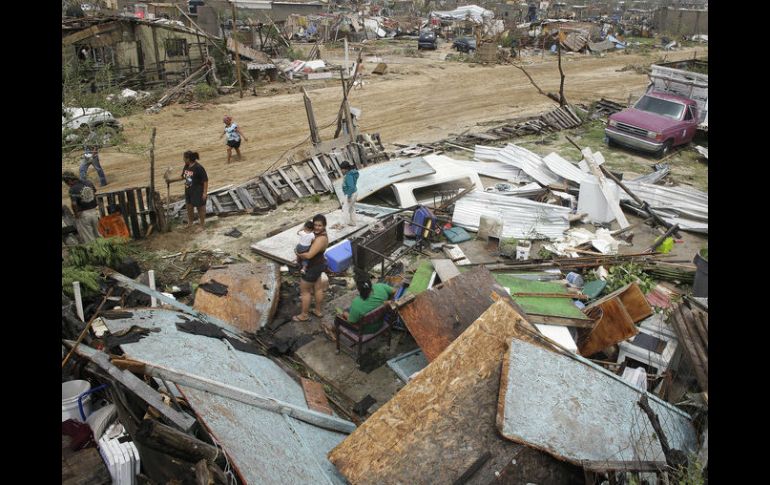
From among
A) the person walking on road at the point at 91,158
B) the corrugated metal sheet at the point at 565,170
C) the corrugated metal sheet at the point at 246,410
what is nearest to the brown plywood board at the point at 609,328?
the corrugated metal sheet at the point at 246,410

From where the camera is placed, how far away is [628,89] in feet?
88.7

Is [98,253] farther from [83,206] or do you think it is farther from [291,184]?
[291,184]

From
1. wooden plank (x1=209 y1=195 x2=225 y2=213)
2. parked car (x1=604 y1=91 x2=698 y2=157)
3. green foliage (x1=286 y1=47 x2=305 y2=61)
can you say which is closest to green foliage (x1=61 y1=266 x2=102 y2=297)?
wooden plank (x1=209 y1=195 x2=225 y2=213)

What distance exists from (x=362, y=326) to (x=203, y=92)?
59.1ft

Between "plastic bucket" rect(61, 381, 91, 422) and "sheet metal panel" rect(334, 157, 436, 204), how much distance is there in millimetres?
7417

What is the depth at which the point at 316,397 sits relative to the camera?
236 inches

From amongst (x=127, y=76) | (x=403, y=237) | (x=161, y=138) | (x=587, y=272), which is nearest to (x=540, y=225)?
(x=587, y=272)

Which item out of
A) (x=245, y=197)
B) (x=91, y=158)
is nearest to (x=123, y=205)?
(x=245, y=197)

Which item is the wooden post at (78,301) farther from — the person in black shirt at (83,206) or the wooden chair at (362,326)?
the person in black shirt at (83,206)

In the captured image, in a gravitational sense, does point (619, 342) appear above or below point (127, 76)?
below

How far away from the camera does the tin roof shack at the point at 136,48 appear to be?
2053cm

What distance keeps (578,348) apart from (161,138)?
15.4 metres

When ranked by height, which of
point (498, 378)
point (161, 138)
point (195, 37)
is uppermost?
point (195, 37)
